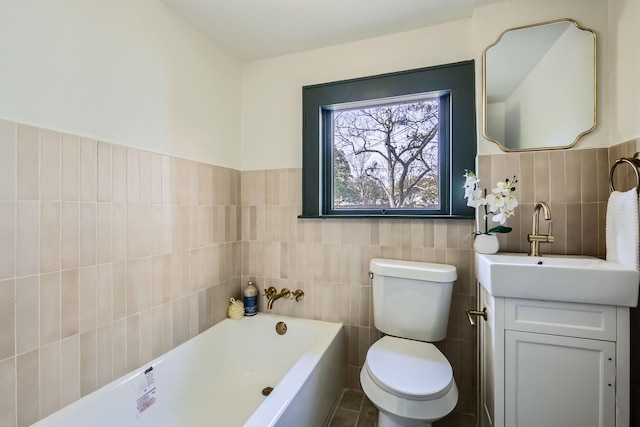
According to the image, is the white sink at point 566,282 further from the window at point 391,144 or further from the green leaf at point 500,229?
the window at point 391,144

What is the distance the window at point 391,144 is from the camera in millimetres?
1622

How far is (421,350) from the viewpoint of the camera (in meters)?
1.45

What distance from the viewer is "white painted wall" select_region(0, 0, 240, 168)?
3.22 ft

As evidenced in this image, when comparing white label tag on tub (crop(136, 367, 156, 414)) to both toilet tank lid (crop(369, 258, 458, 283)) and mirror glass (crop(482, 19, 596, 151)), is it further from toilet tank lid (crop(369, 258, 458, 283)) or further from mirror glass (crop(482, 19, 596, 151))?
mirror glass (crop(482, 19, 596, 151))

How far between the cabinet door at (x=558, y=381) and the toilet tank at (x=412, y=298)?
0.40 m

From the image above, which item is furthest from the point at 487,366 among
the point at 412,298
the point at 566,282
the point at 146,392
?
the point at 146,392

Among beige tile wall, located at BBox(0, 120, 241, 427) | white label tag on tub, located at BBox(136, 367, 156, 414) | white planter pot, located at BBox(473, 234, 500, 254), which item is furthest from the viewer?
white planter pot, located at BBox(473, 234, 500, 254)

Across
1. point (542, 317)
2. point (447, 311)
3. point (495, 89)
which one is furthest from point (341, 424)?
point (495, 89)

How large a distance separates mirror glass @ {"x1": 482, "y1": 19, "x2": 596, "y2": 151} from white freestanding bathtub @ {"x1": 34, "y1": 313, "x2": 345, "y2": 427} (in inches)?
59.3

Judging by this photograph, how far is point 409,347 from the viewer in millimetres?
1476

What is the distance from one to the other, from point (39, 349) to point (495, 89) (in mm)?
2311

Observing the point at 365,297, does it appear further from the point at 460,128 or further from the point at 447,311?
the point at 460,128

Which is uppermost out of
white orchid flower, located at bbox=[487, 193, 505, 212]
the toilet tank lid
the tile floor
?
white orchid flower, located at bbox=[487, 193, 505, 212]

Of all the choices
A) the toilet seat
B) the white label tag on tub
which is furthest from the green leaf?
the white label tag on tub
